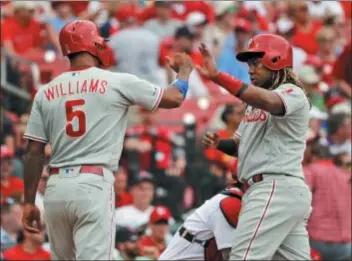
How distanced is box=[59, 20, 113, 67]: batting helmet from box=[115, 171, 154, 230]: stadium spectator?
196 inches

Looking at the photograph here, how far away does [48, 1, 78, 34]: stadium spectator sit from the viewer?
1852 cm

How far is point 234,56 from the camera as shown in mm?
18000

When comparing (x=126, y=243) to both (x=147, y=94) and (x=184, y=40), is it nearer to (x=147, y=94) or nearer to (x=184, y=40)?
(x=147, y=94)

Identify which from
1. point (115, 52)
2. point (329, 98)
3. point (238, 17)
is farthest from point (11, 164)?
point (238, 17)

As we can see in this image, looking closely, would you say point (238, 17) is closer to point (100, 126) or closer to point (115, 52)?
point (115, 52)

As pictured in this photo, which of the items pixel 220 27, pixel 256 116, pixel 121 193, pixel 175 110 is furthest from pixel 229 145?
pixel 220 27

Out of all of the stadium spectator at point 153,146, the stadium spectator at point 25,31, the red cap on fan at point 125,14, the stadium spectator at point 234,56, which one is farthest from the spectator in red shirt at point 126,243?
the red cap on fan at point 125,14

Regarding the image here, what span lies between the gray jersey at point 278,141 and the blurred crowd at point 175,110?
10.8ft

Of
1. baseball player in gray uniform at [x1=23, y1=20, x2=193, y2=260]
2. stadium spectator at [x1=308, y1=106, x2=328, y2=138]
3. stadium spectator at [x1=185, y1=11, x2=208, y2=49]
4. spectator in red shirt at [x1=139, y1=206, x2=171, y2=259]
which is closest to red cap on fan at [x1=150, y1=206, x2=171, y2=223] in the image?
spectator in red shirt at [x1=139, y1=206, x2=171, y2=259]

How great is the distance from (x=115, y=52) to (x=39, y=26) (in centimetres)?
146

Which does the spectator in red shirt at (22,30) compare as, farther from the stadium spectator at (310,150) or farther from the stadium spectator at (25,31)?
the stadium spectator at (310,150)

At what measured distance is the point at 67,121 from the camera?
9523mm

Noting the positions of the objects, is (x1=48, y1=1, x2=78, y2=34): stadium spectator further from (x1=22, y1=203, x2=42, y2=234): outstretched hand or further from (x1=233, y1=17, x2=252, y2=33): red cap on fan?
(x1=22, y1=203, x2=42, y2=234): outstretched hand

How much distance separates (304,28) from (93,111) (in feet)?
34.7
